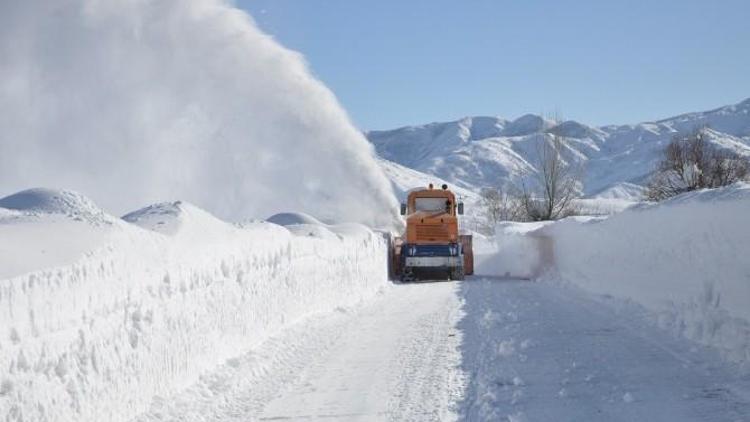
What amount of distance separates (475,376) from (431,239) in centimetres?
1772

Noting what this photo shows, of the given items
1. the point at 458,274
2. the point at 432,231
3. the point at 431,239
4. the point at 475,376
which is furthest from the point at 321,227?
the point at 475,376

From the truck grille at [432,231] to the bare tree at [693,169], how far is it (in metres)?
18.5

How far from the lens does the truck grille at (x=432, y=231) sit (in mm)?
26062

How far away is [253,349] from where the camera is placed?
10.0m

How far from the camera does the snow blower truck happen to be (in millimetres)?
25719

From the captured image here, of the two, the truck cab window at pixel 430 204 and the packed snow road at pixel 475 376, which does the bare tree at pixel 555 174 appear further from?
the packed snow road at pixel 475 376

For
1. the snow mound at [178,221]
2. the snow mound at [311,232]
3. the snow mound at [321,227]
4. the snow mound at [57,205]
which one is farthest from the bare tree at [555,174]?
the snow mound at [57,205]

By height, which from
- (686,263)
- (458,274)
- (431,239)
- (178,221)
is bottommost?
(458,274)

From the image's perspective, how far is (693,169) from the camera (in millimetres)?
39875

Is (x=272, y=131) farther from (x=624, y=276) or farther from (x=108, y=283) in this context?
(x=108, y=283)

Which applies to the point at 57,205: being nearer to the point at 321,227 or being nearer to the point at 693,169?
the point at 321,227

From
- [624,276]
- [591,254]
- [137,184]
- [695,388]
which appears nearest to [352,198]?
[137,184]

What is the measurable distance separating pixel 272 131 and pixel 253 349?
90.0 ft

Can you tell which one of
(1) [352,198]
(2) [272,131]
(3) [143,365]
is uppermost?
(2) [272,131]
